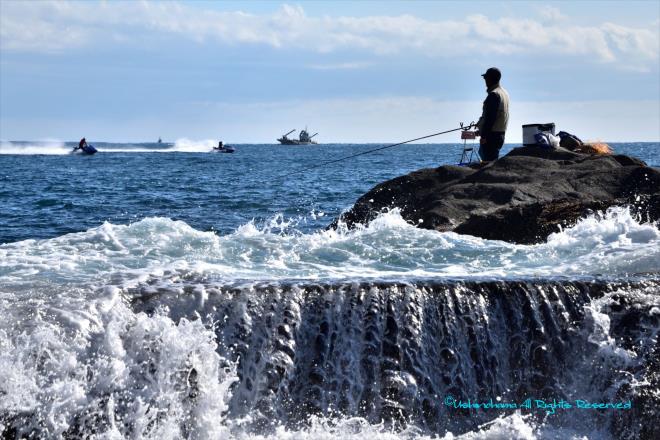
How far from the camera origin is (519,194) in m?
13.4

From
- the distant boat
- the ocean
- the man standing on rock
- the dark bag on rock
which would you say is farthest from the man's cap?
the distant boat

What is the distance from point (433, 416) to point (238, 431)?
1826mm

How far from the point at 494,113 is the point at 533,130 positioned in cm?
191

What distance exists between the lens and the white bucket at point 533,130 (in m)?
16.4

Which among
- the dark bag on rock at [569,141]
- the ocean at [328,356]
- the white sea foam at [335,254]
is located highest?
the dark bag on rock at [569,141]

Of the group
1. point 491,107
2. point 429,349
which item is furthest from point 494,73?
point 429,349

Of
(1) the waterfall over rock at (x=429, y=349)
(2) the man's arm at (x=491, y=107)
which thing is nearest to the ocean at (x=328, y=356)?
(1) the waterfall over rock at (x=429, y=349)

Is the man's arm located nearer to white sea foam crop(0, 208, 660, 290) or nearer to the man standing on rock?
the man standing on rock

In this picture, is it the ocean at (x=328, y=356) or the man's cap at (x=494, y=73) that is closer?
the ocean at (x=328, y=356)

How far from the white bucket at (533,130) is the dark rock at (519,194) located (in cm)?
44

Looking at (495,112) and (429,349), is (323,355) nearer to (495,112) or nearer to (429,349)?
(429,349)

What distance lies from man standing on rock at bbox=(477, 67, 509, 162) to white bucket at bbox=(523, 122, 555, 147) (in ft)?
3.56

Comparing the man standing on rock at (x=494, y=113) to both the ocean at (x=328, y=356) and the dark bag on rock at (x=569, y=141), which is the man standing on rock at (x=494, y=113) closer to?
the dark bag on rock at (x=569, y=141)

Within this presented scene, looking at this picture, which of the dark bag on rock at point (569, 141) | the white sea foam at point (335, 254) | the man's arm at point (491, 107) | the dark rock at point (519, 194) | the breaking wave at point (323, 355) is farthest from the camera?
the dark bag on rock at point (569, 141)
